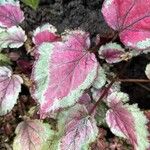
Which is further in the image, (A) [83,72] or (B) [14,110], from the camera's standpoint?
(B) [14,110]

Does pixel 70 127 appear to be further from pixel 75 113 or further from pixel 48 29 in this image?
pixel 48 29

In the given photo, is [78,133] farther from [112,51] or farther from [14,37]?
[14,37]

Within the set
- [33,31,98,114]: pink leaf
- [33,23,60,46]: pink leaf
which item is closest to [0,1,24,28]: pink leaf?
[33,23,60,46]: pink leaf

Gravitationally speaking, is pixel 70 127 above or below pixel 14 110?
above

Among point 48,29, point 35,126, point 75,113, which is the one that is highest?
point 48,29

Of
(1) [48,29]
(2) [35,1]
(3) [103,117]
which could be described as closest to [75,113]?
(3) [103,117]

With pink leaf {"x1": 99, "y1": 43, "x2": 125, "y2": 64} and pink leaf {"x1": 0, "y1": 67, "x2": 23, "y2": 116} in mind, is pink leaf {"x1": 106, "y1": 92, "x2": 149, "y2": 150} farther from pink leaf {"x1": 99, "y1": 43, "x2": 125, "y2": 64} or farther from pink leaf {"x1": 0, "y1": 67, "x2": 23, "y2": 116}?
pink leaf {"x1": 0, "y1": 67, "x2": 23, "y2": 116}

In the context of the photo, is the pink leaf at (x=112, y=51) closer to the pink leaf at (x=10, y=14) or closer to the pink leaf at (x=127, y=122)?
the pink leaf at (x=127, y=122)

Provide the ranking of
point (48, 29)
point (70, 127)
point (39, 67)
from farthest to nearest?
point (48, 29) → point (70, 127) → point (39, 67)
